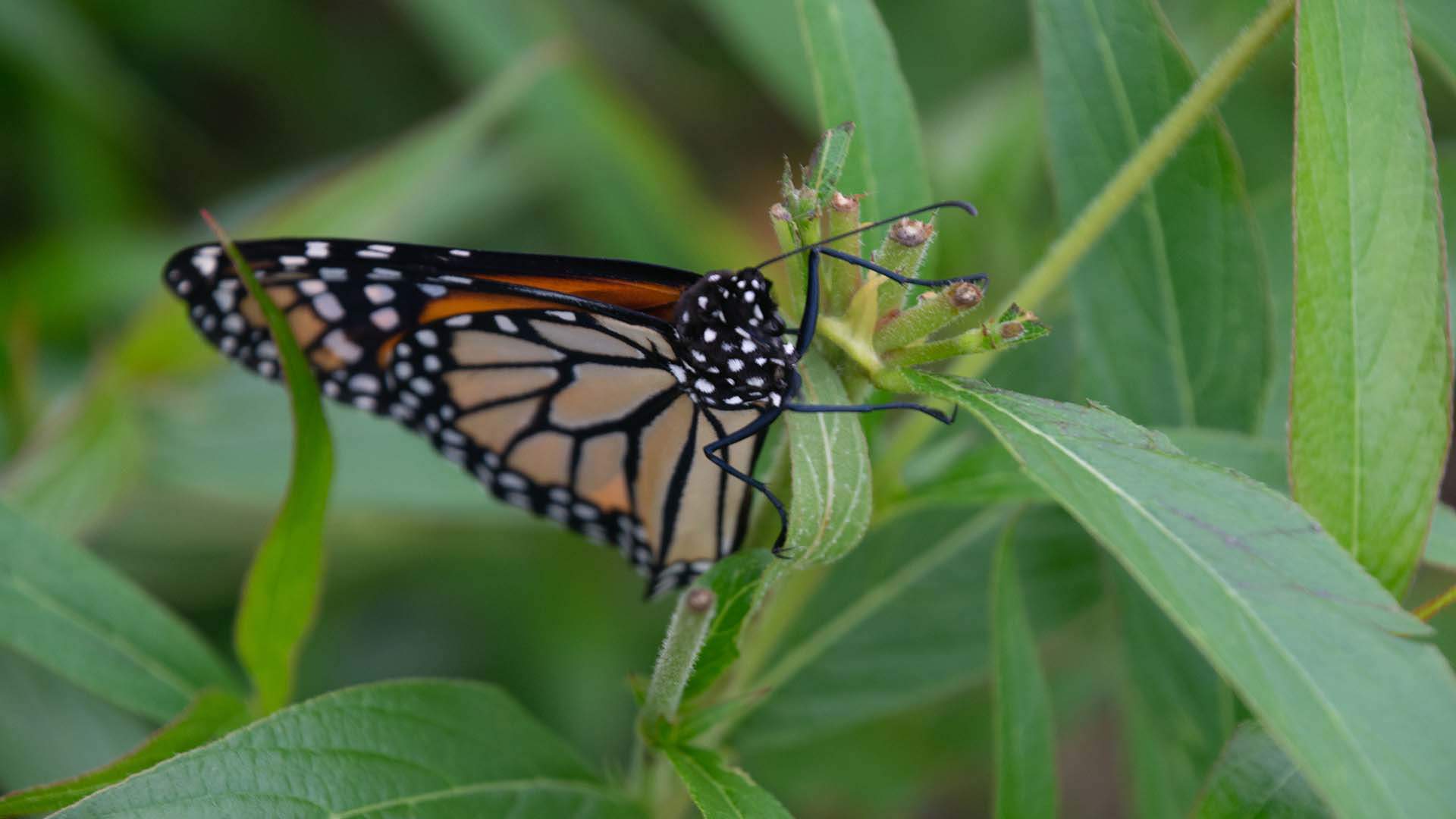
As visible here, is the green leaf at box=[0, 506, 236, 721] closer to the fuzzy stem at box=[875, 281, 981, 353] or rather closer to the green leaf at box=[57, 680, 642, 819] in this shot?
the green leaf at box=[57, 680, 642, 819]

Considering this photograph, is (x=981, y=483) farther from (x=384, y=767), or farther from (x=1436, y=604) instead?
(x=384, y=767)

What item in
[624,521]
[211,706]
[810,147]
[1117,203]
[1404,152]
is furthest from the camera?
[810,147]

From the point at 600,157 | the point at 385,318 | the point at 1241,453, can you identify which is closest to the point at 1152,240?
the point at 1241,453

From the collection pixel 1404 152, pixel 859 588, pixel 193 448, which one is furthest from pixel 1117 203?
pixel 193 448

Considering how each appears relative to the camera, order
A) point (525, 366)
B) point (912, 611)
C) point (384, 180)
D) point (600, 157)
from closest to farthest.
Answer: point (525, 366)
point (912, 611)
point (384, 180)
point (600, 157)

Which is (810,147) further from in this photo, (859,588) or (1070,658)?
(859,588)

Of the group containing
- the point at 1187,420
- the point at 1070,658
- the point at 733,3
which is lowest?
the point at 1070,658

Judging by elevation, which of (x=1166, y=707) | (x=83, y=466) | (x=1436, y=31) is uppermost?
(x=83, y=466)

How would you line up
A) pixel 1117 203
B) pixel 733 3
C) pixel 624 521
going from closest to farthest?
1. pixel 1117 203
2. pixel 624 521
3. pixel 733 3

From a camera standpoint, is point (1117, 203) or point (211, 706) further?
point (211, 706)
